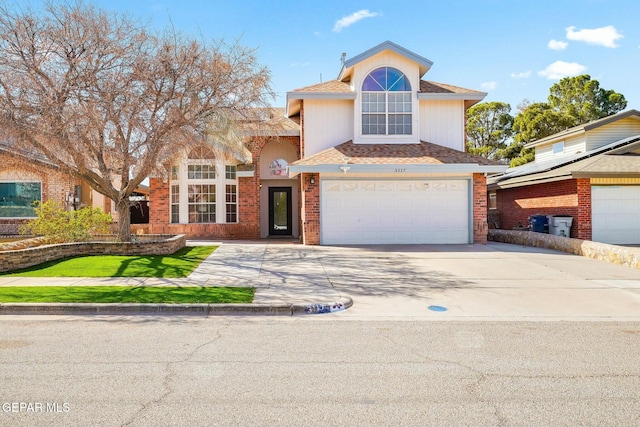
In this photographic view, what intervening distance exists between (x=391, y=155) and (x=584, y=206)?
24.6 feet

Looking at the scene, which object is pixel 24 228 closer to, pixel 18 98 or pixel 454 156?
pixel 18 98

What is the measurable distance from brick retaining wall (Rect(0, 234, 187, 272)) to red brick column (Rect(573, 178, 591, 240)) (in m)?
14.6

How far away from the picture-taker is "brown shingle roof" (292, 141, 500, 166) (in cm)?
1602

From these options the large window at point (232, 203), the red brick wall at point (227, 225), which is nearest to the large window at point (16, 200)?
the red brick wall at point (227, 225)

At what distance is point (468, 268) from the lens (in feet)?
38.7

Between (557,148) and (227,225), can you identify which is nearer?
(227,225)

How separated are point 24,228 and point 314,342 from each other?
12.7 meters

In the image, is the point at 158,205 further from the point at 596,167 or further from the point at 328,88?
the point at 596,167

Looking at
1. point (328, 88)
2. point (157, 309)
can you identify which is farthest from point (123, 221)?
point (328, 88)

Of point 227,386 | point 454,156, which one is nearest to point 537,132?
point 454,156

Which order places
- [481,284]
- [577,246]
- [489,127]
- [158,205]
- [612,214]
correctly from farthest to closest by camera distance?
[489,127] → [158,205] → [612,214] → [577,246] → [481,284]

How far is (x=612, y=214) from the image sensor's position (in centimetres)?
1697

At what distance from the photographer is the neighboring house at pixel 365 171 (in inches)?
649

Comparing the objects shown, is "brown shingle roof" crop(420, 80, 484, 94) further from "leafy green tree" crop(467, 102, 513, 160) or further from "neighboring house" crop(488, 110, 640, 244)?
"leafy green tree" crop(467, 102, 513, 160)
